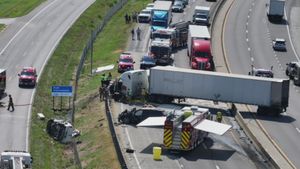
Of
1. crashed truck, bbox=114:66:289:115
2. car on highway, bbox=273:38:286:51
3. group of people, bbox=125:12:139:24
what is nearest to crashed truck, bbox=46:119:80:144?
crashed truck, bbox=114:66:289:115

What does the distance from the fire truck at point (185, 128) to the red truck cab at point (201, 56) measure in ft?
92.7

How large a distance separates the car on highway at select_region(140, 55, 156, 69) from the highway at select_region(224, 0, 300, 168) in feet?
29.4

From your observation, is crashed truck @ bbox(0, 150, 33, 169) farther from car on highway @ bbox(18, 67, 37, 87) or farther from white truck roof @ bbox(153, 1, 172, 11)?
white truck roof @ bbox(153, 1, 172, 11)

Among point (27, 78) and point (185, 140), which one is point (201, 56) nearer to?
point (27, 78)

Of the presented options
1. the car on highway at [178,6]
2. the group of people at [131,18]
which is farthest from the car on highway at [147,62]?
the car on highway at [178,6]

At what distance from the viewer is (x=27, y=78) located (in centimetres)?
9619

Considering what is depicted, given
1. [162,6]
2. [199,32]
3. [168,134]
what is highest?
[162,6]

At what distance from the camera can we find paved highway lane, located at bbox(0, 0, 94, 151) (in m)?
78.5

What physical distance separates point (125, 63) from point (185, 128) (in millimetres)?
34124

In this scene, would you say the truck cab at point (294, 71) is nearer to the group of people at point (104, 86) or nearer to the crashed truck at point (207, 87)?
the crashed truck at point (207, 87)

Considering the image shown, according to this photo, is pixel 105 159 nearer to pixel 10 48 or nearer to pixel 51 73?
pixel 51 73

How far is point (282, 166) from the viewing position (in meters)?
62.2

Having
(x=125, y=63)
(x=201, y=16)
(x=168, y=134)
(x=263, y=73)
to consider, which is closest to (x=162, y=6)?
(x=201, y=16)

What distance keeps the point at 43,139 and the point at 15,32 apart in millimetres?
54841
